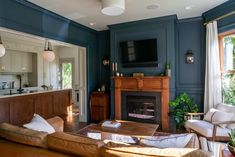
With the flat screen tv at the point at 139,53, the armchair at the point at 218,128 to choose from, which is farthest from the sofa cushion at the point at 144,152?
the flat screen tv at the point at 139,53

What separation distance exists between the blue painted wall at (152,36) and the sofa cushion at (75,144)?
11.3 ft

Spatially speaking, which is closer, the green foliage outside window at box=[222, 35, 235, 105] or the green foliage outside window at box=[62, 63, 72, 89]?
the green foliage outside window at box=[222, 35, 235, 105]

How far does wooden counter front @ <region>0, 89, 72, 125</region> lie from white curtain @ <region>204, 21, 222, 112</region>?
4.51 m

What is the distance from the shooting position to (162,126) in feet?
14.9

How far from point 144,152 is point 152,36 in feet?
12.9

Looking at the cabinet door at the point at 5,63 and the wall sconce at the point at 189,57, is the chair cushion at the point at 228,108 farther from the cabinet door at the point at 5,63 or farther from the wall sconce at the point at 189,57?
the cabinet door at the point at 5,63

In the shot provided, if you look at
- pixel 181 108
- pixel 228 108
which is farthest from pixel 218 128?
pixel 181 108

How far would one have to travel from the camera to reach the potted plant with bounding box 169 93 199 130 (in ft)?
14.0

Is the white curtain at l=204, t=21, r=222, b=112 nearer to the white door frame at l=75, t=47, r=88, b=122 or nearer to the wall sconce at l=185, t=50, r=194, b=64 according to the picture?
the wall sconce at l=185, t=50, r=194, b=64

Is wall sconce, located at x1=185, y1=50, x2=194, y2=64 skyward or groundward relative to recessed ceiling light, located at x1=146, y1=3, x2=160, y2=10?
groundward

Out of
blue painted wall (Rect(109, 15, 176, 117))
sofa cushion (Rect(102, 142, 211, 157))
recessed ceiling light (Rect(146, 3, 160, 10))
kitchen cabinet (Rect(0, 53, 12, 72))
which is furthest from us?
kitchen cabinet (Rect(0, 53, 12, 72))

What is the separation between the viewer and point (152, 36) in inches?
188

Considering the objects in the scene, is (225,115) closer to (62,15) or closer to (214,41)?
(214,41)

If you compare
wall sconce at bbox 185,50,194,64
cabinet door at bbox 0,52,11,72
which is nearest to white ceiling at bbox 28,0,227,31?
wall sconce at bbox 185,50,194,64
